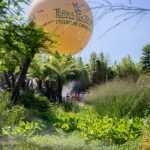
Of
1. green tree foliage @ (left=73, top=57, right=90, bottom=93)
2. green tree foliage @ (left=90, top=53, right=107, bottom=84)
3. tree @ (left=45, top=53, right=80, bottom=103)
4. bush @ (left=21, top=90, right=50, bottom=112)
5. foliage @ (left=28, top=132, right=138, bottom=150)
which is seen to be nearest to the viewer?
foliage @ (left=28, top=132, right=138, bottom=150)

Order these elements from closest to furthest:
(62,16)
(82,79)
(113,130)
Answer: (113,130)
(62,16)
(82,79)

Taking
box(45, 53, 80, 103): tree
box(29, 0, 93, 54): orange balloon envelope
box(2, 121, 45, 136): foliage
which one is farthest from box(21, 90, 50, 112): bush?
box(45, 53, 80, 103): tree

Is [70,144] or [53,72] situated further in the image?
[53,72]

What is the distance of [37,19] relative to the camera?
10875mm

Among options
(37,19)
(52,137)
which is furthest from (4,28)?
(52,137)

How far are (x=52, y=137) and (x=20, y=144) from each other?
1.24 meters

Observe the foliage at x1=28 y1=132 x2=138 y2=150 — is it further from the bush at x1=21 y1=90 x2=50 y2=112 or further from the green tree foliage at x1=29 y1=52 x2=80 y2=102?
the green tree foliage at x1=29 y1=52 x2=80 y2=102

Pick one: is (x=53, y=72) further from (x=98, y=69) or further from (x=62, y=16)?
(x=62, y=16)

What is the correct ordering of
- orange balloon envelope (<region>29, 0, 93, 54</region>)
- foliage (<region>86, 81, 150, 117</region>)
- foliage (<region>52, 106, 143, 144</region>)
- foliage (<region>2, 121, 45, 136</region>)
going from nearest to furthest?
foliage (<region>2, 121, 45, 136</region>) < foliage (<region>52, 106, 143, 144</region>) < foliage (<region>86, 81, 150, 117</region>) < orange balloon envelope (<region>29, 0, 93, 54</region>)

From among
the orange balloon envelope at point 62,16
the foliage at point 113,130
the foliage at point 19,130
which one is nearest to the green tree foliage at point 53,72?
the orange balloon envelope at point 62,16

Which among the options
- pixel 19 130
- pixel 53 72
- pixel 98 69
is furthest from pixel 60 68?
pixel 19 130

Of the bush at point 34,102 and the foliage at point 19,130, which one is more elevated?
the foliage at point 19,130

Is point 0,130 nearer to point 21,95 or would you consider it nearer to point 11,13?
point 11,13

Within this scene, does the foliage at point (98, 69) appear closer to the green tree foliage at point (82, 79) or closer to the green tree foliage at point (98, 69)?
the green tree foliage at point (98, 69)
